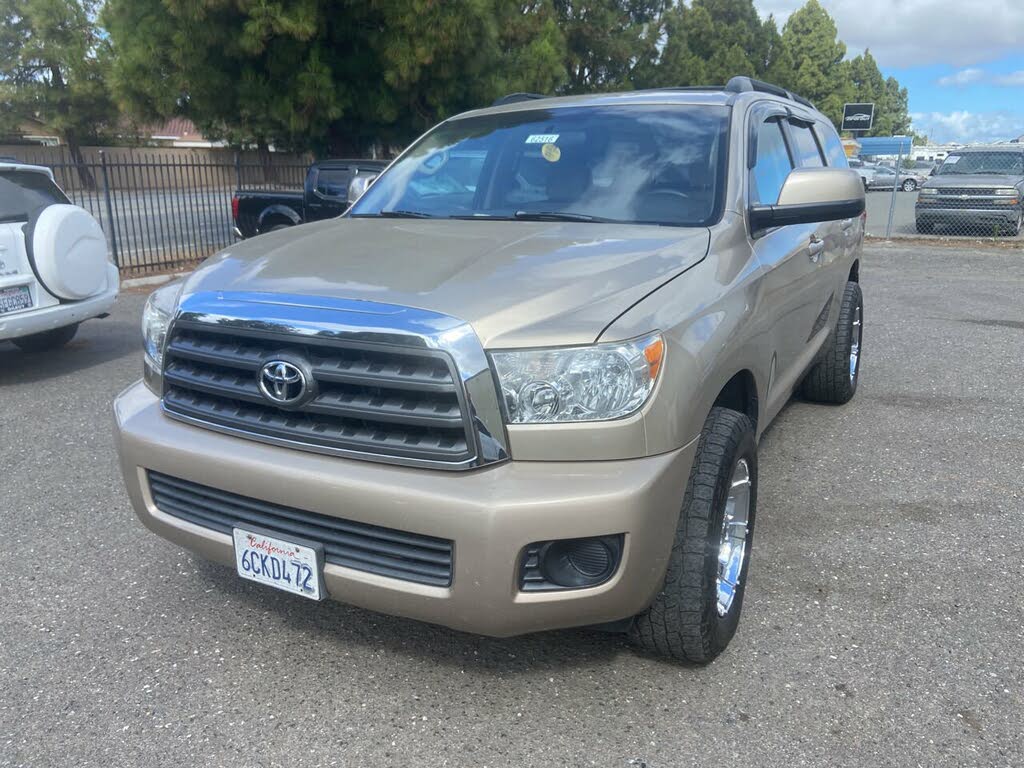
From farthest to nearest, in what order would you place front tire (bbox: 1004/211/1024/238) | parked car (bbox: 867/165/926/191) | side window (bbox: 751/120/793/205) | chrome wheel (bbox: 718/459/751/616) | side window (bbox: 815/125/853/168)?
parked car (bbox: 867/165/926/191), front tire (bbox: 1004/211/1024/238), side window (bbox: 815/125/853/168), side window (bbox: 751/120/793/205), chrome wheel (bbox: 718/459/751/616)

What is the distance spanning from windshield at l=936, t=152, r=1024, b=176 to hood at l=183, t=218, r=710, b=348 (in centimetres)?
1748

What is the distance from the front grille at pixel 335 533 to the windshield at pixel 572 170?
1575 mm

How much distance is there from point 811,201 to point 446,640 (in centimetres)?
204

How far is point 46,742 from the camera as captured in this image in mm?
2480

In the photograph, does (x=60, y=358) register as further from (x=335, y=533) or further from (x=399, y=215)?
(x=335, y=533)

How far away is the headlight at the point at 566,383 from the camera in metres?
2.28

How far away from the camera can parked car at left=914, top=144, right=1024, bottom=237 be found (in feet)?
54.1

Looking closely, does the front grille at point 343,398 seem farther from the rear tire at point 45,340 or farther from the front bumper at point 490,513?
the rear tire at point 45,340

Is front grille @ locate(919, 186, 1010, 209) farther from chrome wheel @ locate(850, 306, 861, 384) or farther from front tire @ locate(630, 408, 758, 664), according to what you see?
front tire @ locate(630, 408, 758, 664)

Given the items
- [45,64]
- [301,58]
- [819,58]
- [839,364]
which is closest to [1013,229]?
[301,58]

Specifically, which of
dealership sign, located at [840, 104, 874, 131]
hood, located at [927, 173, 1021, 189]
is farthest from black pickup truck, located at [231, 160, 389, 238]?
dealership sign, located at [840, 104, 874, 131]

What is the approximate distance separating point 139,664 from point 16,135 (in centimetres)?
5134

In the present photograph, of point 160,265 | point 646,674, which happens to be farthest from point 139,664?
point 160,265

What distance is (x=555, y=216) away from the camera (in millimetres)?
3418
